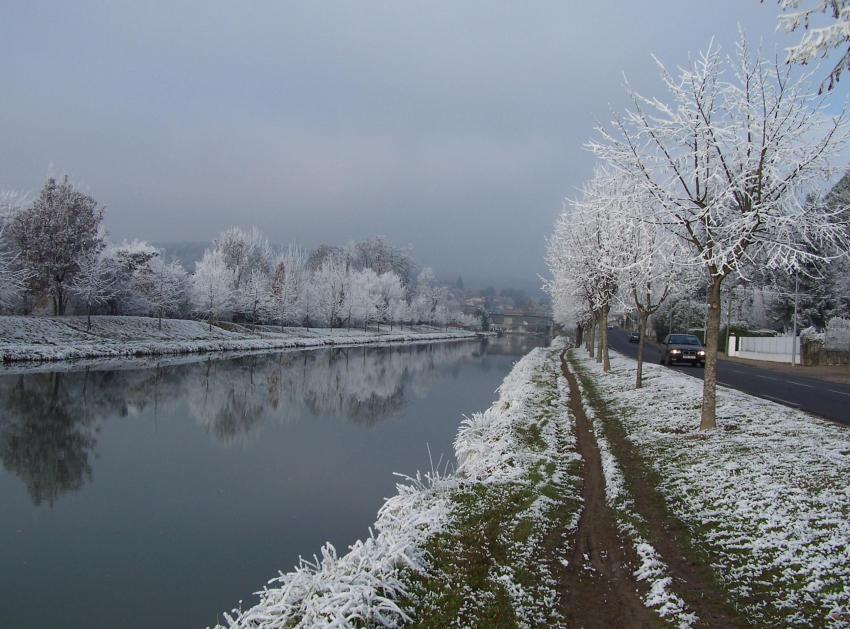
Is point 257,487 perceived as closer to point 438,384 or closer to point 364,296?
point 438,384

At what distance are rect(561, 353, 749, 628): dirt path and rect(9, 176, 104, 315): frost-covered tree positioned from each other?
44.2 meters

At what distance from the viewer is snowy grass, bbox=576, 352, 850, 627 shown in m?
5.80

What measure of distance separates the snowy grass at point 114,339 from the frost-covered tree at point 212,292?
274 centimetres

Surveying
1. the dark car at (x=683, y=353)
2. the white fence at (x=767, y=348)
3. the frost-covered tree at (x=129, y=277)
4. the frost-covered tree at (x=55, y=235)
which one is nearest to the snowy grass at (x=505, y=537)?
the dark car at (x=683, y=353)

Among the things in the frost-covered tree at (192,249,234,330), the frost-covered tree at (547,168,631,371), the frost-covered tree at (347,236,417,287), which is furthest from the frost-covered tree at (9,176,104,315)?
the frost-covered tree at (347,236,417,287)

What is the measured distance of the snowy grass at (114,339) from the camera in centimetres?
3587

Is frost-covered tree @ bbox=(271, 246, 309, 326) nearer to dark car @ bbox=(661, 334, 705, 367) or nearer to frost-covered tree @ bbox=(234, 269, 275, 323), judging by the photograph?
frost-covered tree @ bbox=(234, 269, 275, 323)

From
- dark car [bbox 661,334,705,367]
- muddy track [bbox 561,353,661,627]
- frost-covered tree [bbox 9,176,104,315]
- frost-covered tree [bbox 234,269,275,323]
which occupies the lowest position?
muddy track [bbox 561,353,661,627]

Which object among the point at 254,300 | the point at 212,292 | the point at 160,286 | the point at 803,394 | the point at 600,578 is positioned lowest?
the point at 600,578

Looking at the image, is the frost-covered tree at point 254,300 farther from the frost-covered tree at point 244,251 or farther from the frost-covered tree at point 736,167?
the frost-covered tree at point 736,167

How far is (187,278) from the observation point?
222 ft

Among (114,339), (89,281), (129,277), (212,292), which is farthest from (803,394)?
(212,292)

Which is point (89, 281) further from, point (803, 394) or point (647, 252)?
point (803, 394)

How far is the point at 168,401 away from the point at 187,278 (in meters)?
48.8
